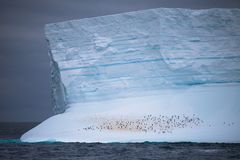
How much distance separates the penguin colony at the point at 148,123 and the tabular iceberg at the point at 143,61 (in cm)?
68

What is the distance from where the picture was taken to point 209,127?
2488cm

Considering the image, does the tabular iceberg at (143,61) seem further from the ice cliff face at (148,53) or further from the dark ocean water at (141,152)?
the dark ocean water at (141,152)

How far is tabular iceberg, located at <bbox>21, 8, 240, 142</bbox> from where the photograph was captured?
27.9m

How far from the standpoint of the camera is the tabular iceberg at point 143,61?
1097 inches

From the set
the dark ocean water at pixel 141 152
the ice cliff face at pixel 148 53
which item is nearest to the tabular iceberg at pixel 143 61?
the ice cliff face at pixel 148 53

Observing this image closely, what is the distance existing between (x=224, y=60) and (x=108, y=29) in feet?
22.7

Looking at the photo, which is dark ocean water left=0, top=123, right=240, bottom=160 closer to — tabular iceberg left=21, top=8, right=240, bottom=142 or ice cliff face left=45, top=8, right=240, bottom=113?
tabular iceberg left=21, top=8, right=240, bottom=142

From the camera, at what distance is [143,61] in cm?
2956

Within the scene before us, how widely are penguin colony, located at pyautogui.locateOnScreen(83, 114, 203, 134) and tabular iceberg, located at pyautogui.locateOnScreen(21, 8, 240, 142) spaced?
2.23 ft

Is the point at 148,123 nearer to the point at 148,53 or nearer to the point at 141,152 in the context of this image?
the point at 141,152

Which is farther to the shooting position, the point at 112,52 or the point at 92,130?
the point at 112,52


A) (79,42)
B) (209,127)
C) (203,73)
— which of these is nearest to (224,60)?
(203,73)

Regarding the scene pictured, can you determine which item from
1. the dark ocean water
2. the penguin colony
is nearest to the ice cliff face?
the penguin colony

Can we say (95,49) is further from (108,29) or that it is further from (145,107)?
(145,107)
